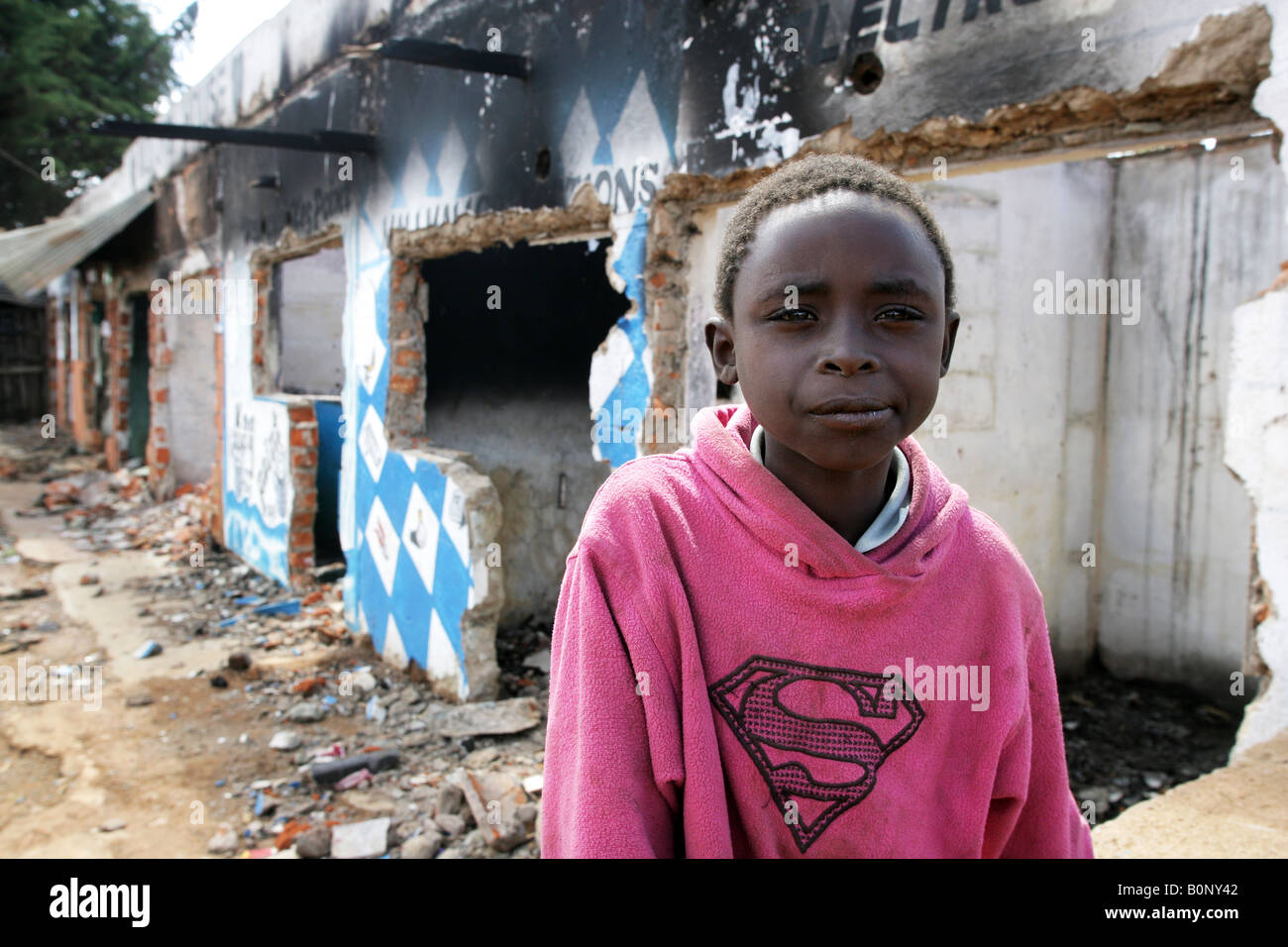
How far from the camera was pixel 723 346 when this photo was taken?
1.29 metres

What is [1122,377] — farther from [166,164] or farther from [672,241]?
[166,164]

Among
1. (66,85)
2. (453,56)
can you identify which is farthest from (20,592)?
(66,85)

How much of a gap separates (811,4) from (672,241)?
898 mm

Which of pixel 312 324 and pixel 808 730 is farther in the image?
pixel 312 324

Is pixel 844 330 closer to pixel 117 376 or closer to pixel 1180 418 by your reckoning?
pixel 1180 418

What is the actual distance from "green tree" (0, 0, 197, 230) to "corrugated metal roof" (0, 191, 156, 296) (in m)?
6.35

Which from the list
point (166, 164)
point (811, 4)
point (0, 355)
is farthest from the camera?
point (0, 355)

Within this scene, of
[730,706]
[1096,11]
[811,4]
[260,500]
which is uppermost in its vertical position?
[811,4]

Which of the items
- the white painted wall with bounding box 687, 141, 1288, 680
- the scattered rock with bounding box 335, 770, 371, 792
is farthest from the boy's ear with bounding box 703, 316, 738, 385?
the white painted wall with bounding box 687, 141, 1288, 680

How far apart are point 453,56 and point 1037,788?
367cm

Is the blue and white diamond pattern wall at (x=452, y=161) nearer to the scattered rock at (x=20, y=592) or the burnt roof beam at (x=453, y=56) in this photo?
the burnt roof beam at (x=453, y=56)

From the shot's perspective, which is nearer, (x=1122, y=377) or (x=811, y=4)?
(x=811, y=4)

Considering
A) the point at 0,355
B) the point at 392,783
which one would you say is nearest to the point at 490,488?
the point at 392,783

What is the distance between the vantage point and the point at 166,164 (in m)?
9.11
